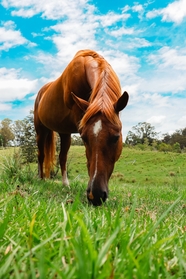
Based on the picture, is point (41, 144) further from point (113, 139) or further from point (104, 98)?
point (113, 139)

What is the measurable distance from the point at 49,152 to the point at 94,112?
457cm

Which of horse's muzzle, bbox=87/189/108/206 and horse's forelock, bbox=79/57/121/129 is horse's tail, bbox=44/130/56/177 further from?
horse's muzzle, bbox=87/189/108/206

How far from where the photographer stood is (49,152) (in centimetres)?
771

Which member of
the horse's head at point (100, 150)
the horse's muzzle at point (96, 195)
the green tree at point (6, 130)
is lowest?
the horse's muzzle at point (96, 195)

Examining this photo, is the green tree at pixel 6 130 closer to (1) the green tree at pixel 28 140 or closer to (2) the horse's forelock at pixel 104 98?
(1) the green tree at pixel 28 140

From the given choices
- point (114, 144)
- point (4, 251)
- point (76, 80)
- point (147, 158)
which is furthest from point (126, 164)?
point (4, 251)

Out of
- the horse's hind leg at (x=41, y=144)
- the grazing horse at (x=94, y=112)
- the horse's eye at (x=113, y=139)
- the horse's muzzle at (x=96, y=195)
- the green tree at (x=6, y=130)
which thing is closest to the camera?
the horse's muzzle at (x=96, y=195)

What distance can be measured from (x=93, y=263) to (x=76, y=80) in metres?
4.51

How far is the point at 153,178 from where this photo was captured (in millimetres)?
16172

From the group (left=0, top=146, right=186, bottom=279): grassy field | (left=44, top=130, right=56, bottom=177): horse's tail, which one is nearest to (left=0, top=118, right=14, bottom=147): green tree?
(left=44, top=130, right=56, bottom=177): horse's tail

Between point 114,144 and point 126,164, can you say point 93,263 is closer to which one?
point 114,144

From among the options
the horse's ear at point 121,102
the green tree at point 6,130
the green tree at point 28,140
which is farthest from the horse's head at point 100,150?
the green tree at point 6,130

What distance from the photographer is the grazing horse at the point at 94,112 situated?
3162 millimetres

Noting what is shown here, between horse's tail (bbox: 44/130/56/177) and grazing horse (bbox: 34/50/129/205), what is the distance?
4.28ft
